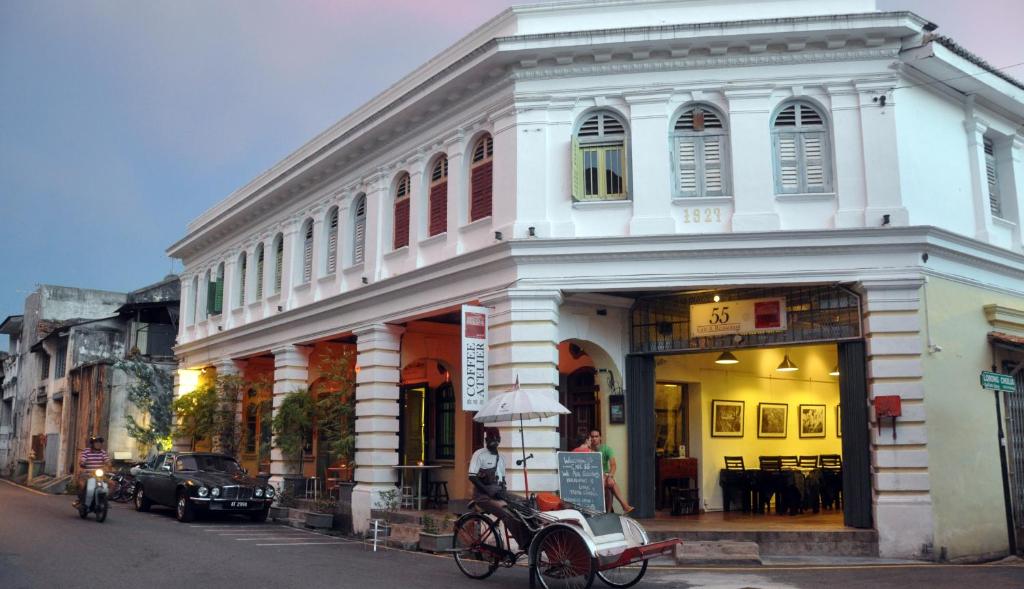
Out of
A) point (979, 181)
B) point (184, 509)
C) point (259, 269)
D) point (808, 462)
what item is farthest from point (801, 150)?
point (259, 269)

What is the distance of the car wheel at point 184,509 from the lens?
19.3 metres

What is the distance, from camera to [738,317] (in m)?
16.1

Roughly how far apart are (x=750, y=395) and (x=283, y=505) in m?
11.3

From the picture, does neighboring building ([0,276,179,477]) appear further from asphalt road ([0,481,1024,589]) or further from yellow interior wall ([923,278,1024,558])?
yellow interior wall ([923,278,1024,558])

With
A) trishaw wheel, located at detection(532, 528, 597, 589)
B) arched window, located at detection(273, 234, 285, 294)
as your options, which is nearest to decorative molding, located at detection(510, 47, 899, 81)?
trishaw wheel, located at detection(532, 528, 597, 589)

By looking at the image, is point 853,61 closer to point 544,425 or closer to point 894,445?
point 894,445

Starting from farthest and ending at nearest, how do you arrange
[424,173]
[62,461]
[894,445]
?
[62,461]
[424,173]
[894,445]

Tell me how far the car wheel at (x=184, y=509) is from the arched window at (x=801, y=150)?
13.4m

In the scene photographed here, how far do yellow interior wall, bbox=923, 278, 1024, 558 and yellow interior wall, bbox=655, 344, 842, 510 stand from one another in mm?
2722

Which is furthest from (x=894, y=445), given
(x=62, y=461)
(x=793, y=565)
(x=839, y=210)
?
(x=62, y=461)

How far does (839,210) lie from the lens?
1530 centimetres

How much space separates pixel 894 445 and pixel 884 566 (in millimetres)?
1998

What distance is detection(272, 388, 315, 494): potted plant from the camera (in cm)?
2247

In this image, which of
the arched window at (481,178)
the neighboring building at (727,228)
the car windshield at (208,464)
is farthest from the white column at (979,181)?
the car windshield at (208,464)
